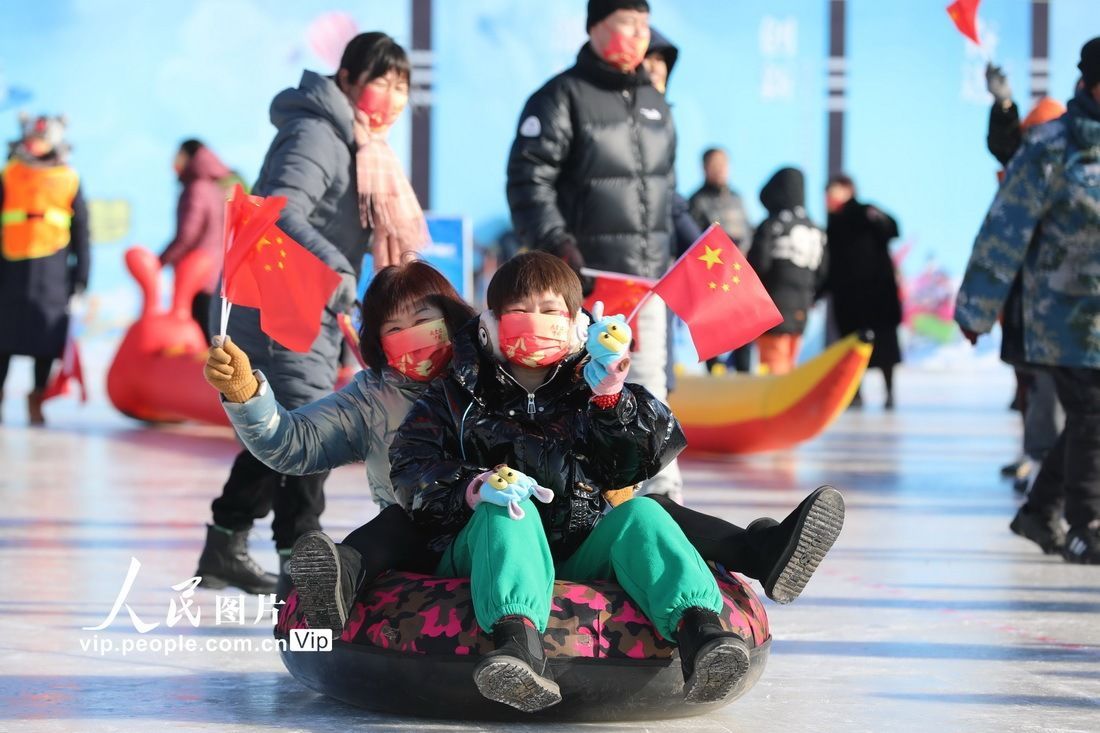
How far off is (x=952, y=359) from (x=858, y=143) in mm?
2380

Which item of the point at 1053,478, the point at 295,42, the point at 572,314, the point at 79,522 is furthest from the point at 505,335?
the point at 295,42

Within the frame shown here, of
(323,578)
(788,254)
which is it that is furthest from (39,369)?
(323,578)

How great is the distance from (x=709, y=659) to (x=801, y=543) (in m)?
0.39

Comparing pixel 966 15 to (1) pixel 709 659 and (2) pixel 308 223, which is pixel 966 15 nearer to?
(2) pixel 308 223

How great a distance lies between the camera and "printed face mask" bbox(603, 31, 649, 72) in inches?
189

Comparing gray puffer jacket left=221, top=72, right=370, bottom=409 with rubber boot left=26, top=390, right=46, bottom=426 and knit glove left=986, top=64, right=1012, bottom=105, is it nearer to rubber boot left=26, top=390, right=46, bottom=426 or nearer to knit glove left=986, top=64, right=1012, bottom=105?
knit glove left=986, top=64, right=1012, bottom=105

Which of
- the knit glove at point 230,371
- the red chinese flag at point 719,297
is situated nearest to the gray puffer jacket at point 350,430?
the knit glove at point 230,371

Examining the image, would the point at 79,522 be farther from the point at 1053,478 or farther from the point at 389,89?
the point at 1053,478

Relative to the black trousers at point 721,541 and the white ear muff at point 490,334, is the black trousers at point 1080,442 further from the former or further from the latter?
the white ear muff at point 490,334

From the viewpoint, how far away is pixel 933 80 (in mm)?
16094

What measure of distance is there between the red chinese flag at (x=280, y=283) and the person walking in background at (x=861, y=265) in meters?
8.22

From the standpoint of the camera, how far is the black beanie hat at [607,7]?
479 centimetres

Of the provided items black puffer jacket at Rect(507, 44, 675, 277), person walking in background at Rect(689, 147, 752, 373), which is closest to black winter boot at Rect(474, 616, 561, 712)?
black puffer jacket at Rect(507, 44, 675, 277)

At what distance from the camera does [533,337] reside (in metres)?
3.00
